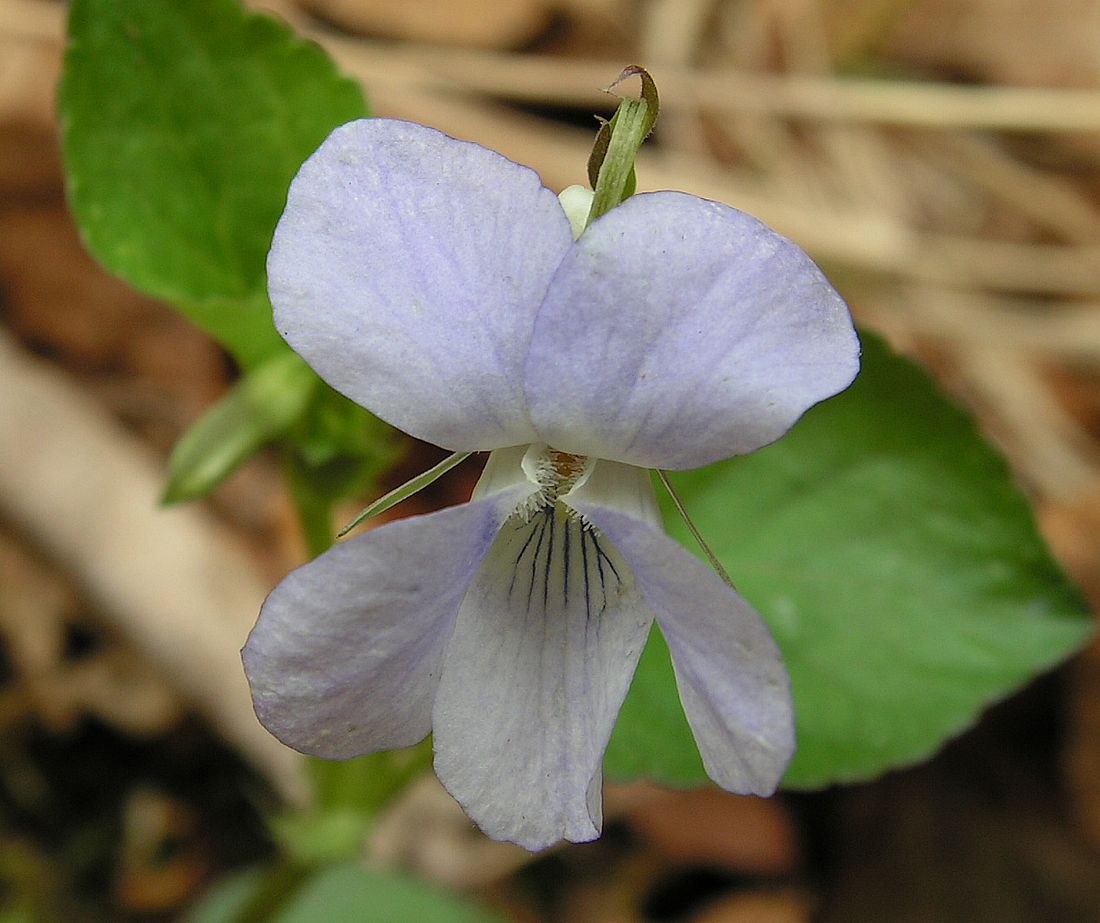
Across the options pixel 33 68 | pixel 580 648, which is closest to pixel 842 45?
pixel 33 68

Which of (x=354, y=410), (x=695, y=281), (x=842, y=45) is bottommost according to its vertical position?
(x=842, y=45)

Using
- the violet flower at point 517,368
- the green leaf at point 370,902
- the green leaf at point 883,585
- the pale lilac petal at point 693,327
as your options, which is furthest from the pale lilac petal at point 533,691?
the green leaf at point 370,902

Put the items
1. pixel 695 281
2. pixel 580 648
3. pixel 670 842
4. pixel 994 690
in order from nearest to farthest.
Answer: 1. pixel 695 281
2. pixel 580 648
3. pixel 994 690
4. pixel 670 842

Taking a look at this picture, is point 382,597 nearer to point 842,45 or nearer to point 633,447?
point 633,447

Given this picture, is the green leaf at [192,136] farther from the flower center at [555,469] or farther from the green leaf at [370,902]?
the green leaf at [370,902]

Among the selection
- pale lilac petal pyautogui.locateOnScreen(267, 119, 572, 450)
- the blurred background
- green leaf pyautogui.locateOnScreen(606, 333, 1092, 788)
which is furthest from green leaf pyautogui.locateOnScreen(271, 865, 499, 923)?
pale lilac petal pyautogui.locateOnScreen(267, 119, 572, 450)

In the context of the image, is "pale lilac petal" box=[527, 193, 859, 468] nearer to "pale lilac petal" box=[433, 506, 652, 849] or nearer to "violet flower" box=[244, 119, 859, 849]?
"violet flower" box=[244, 119, 859, 849]
